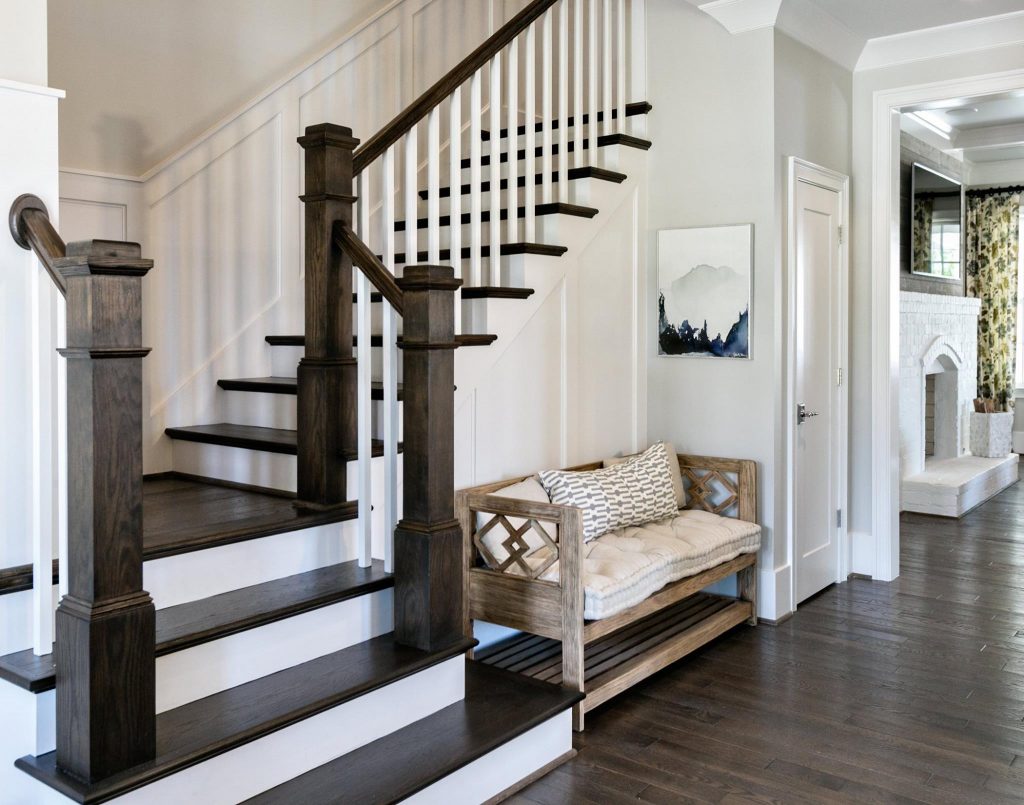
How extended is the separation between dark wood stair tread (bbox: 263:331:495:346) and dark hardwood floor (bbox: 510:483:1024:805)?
1391mm

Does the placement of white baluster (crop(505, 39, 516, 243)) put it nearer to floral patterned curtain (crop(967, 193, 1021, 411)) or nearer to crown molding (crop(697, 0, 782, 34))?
crown molding (crop(697, 0, 782, 34))

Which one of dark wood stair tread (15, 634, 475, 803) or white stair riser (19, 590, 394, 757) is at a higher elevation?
white stair riser (19, 590, 394, 757)

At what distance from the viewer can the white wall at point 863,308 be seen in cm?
498

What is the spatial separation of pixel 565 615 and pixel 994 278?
7.89 metres

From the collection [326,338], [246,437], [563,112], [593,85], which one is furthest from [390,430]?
[593,85]

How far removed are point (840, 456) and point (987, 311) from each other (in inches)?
214

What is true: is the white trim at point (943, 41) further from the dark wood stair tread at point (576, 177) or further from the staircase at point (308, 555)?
the staircase at point (308, 555)

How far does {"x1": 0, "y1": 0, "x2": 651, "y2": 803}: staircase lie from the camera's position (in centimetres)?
201

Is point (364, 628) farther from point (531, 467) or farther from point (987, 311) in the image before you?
point (987, 311)

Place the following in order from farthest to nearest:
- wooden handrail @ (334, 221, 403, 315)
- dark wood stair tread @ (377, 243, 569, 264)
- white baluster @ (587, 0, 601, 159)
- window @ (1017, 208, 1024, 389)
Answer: window @ (1017, 208, 1024, 389), white baluster @ (587, 0, 601, 159), dark wood stair tread @ (377, 243, 569, 264), wooden handrail @ (334, 221, 403, 315)

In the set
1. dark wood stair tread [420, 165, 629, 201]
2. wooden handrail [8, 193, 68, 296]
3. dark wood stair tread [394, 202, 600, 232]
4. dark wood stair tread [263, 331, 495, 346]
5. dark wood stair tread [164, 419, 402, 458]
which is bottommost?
dark wood stair tread [164, 419, 402, 458]

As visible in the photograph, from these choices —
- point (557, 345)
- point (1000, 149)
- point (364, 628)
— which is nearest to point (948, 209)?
point (1000, 149)

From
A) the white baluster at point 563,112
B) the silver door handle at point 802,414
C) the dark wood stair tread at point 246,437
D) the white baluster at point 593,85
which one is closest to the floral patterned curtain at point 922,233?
the silver door handle at point 802,414

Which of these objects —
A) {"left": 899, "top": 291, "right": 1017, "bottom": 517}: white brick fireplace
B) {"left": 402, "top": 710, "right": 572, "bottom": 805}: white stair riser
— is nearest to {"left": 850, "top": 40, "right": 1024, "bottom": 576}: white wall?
{"left": 899, "top": 291, "right": 1017, "bottom": 517}: white brick fireplace
